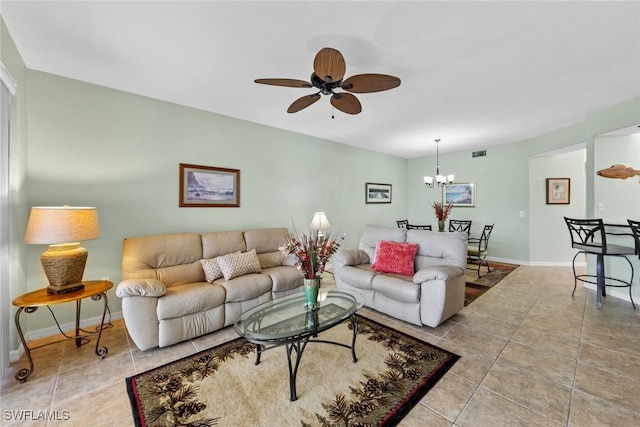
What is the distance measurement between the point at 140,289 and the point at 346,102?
263 cm

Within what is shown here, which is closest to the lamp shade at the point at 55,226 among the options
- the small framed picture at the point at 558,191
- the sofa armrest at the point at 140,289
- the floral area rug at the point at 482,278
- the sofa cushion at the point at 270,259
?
the sofa armrest at the point at 140,289

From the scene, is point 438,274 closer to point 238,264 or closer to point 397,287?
point 397,287

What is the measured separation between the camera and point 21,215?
236cm

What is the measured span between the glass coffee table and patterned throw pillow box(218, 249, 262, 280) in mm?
838

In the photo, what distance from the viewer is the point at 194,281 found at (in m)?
3.00

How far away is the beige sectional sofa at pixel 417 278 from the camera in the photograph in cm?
263

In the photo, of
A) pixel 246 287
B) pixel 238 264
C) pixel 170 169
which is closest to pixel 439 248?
pixel 246 287

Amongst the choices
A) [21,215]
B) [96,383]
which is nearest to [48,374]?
[96,383]

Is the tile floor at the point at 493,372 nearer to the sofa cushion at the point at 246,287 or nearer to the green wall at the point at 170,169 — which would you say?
the sofa cushion at the point at 246,287

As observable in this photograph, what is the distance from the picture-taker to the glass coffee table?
5.81 ft

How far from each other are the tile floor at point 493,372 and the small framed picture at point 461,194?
3.54 meters

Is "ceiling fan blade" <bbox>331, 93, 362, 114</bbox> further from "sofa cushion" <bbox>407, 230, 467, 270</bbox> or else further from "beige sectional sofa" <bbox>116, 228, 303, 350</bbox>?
"beige sectional sofa" <bbox>116, 228, 303, 350</bbox>

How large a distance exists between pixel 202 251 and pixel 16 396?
179cm

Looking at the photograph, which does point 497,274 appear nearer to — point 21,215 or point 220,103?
point 220,103
